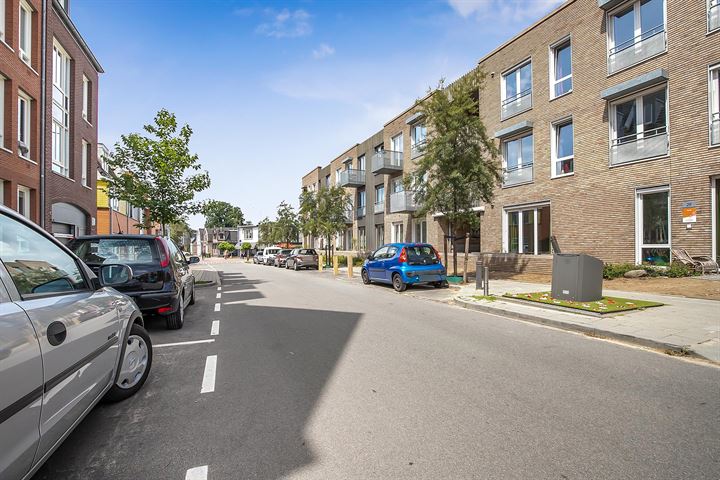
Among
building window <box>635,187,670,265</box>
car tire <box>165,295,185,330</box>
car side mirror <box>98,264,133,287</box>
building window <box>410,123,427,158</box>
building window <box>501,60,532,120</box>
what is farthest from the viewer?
building window <box>410,123,427,158</box>

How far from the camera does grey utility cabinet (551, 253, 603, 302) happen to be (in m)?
8.96

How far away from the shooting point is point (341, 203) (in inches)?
1154

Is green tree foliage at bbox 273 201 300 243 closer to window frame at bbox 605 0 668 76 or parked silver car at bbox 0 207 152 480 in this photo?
window frame at bbox 605 0 668 76

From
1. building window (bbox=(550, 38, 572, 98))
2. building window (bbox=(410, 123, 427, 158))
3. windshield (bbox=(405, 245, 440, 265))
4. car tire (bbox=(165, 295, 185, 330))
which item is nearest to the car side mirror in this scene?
car tire (bbox=(165, 295, 185, 330))

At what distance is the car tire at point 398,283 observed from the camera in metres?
13.2

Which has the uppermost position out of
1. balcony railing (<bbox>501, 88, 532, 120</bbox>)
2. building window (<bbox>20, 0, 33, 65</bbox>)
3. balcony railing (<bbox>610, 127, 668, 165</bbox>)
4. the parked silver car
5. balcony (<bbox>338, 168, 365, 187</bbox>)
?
building window (<bbox>20, 0, 33, 65</bbox>)

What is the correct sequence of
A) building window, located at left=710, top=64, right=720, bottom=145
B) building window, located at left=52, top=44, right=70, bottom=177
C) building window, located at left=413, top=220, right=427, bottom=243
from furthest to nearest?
building window, located at left=413, top=220, right=427, bottom=243 < building window, located at left=52, top=44, right=70, bottom=177 < building window, located at left=710, top=64, right=720, bottom=145

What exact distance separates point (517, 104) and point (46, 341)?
2041 cm

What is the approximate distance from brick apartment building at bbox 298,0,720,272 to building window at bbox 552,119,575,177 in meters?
0.04

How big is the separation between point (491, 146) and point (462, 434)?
13021 mm

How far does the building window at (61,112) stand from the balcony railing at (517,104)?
64.6ft

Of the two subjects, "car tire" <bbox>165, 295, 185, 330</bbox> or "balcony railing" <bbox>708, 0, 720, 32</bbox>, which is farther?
"balcony railing" <bbox>708, 0, 720, 32</bbox>

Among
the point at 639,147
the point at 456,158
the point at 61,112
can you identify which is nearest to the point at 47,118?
the point at 61,112

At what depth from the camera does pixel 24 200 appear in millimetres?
14086
